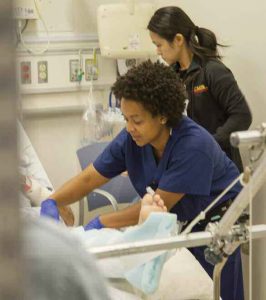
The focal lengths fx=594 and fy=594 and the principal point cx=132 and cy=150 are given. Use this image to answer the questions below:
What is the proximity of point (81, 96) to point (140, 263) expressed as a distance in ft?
7.90

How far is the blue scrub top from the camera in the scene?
2.05 metres

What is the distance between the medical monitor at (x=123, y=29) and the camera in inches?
138

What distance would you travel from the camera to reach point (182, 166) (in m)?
2.04

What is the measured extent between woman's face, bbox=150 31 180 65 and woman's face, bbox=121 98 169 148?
854 millimetres

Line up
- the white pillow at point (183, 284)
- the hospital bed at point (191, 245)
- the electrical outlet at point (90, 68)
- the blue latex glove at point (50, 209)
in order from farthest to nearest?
the electrical outlet at point (90, 68), the blue latex glove at point (50, 209), the white pillow at point (183, 284), the hospital bed at point (191, 245)

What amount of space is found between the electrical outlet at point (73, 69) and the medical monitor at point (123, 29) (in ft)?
0.75

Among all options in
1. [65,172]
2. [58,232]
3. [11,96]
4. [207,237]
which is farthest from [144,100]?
[65,172]

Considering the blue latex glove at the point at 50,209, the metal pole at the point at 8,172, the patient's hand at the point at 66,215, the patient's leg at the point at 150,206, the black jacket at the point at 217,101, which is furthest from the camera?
the black jacket at the point at 217,101

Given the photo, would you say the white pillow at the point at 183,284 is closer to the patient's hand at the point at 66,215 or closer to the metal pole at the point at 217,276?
the metal pole at the point at 217,276

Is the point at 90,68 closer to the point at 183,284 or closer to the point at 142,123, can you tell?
the point at 142,123

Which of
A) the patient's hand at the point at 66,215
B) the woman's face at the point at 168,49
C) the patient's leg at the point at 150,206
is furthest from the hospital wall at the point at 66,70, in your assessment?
the patient's leg at the point at 150,206

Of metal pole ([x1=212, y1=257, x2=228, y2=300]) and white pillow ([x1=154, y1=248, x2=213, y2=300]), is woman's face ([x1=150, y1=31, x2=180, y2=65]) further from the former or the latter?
metal pole ([x1=212, y1=257, x2=228, y2=300])

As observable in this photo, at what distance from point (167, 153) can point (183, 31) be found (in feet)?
3.15

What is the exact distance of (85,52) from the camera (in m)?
3.79
